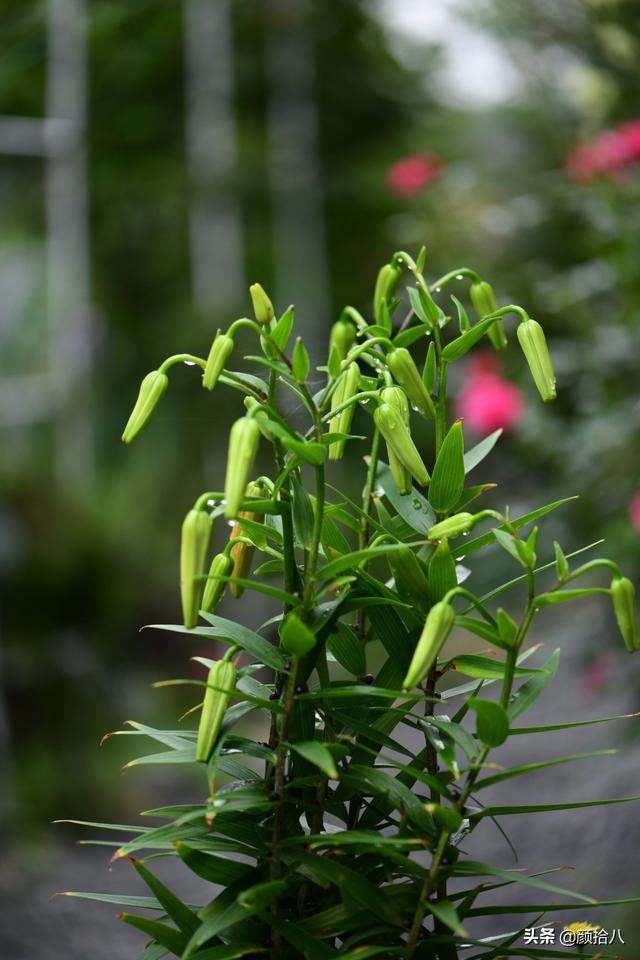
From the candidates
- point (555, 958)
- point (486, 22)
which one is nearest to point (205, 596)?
point (555, 958)

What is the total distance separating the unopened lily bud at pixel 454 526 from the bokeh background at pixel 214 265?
67 cm

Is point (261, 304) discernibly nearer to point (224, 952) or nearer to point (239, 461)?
point (239, 461)

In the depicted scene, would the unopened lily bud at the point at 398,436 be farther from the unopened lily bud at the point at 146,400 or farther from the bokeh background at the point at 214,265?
the bokeh background at the point at 214,265

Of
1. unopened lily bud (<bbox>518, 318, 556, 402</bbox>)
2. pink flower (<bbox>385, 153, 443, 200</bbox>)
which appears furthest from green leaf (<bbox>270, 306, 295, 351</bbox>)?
pink flower (<bbox>385, 153, 443, 200</bbox>)

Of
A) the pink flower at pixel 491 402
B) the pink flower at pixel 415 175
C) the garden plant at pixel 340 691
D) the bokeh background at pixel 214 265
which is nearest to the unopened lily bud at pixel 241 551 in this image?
the garden plant at pixel 340 691

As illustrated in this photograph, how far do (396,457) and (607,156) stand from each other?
4.16 feet

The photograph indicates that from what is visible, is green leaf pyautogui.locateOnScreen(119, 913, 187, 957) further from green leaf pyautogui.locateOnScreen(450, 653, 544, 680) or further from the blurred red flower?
the blurred red flower

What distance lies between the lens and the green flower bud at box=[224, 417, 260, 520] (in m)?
0.37

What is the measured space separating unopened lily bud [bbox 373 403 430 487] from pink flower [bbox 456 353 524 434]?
121 cm

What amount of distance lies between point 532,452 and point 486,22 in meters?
1.01

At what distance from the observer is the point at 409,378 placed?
0.45 m

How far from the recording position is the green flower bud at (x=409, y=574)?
0.43 meters

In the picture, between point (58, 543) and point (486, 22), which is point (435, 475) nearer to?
point (58, 543)

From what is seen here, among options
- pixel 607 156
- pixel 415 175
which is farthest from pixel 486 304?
pixel 415 175
